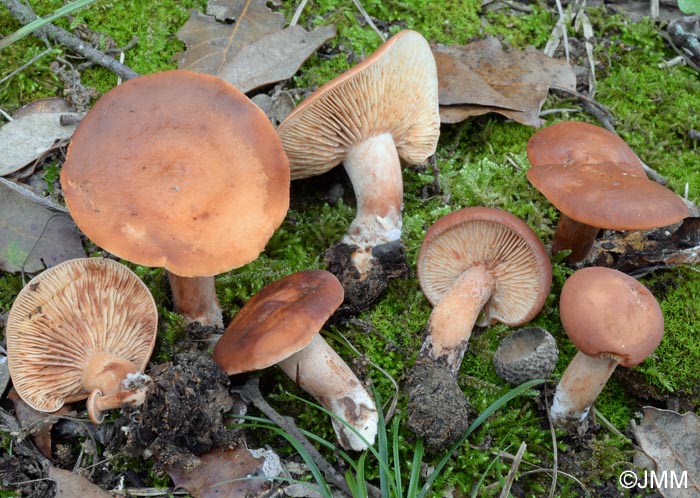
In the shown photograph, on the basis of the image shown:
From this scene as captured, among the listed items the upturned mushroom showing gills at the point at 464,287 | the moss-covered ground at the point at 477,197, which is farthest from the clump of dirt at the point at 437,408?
the moss-covered ground at the point at 477,197

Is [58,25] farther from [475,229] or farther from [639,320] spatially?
[639,320]

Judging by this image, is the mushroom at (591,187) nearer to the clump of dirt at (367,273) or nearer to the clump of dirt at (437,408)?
the clump of dirt at (367,273)

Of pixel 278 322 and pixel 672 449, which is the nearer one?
pixel 278 322

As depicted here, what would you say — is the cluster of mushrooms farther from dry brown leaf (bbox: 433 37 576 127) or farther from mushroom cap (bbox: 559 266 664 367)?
dry brown leaf (bbox: 433 37 576 127)

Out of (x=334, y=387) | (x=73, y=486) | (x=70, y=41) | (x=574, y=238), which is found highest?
(x=70, y=41)

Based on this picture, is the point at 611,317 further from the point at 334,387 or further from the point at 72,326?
the point at 72,326

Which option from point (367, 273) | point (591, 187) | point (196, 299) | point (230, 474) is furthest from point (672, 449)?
point (196, 299)

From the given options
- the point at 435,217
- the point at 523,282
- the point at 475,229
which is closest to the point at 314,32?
the point at 435,217
